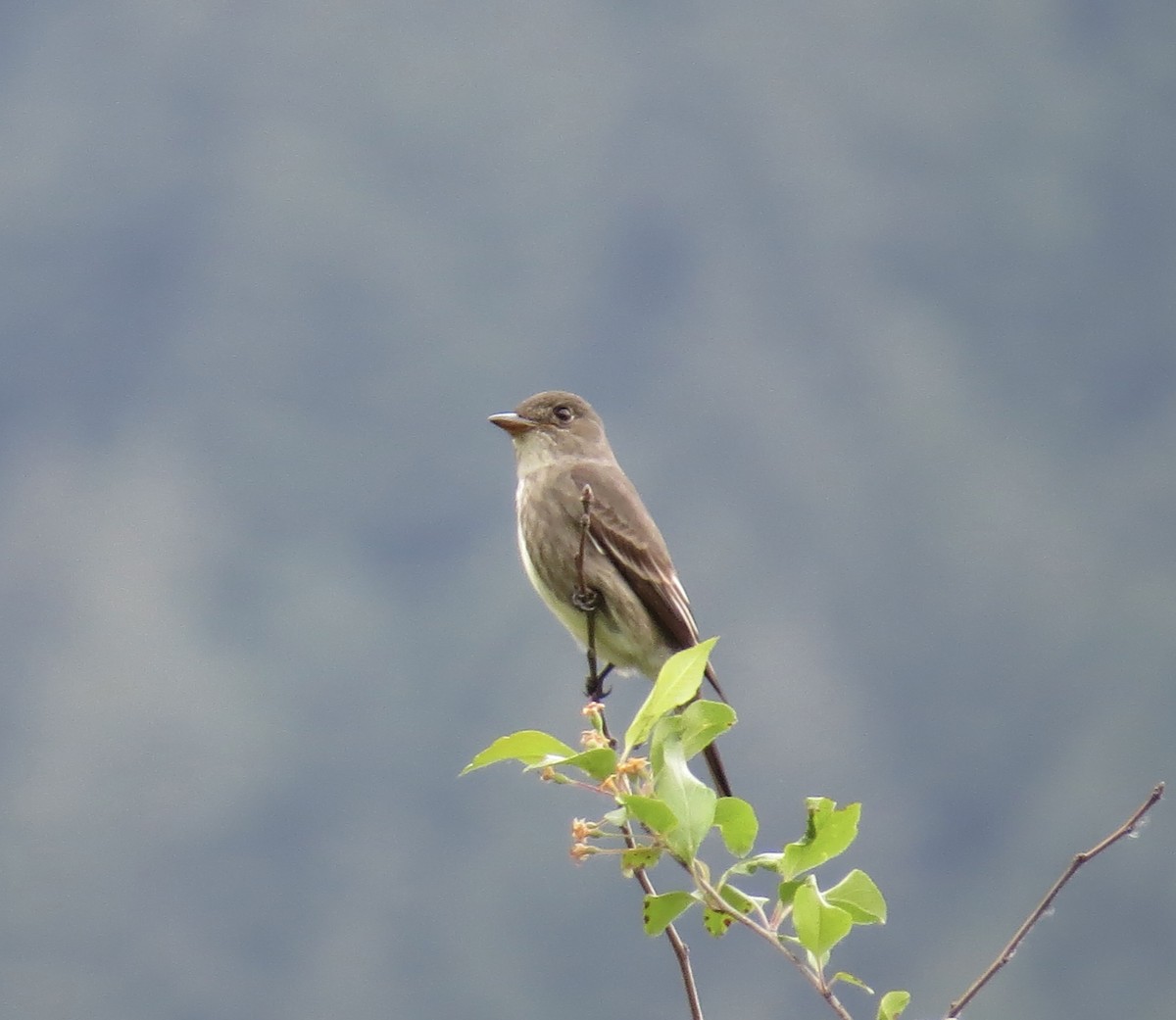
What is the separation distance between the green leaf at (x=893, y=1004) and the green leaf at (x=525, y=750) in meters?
0.50

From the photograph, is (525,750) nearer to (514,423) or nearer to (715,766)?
(715,766)

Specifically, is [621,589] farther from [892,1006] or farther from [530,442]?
[892,1006]

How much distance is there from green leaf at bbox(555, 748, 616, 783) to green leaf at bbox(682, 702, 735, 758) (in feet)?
0.34

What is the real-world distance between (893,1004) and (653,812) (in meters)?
0.36

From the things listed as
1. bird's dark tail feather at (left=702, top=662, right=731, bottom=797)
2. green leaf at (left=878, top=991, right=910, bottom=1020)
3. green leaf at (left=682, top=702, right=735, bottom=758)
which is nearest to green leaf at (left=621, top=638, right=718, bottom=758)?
green leaf at (left=682, top=702, right=735, bottom=758)

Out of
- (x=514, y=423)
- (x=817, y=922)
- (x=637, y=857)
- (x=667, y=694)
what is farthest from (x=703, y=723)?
(x=514, y=423)

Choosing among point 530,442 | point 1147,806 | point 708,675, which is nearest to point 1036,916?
point 1147,806

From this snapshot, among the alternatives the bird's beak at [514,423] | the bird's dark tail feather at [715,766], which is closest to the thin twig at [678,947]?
the bird's dark tail feather at [715,766]

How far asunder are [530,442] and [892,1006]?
3316 millimetres

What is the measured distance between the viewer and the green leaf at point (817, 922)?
1.79 m

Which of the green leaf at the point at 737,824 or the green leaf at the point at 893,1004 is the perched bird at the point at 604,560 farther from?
the green leaf at the point at 893,1004

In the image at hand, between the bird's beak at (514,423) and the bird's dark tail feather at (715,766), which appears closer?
the bird's dark tail feather at (715,766)

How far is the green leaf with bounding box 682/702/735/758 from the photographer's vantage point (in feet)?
6.31

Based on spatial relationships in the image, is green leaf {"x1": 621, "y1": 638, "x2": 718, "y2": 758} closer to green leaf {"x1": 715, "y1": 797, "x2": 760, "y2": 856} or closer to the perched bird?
green leaf {"x1": 715, "y1": 797, "x2": 760, "y2": 856}
